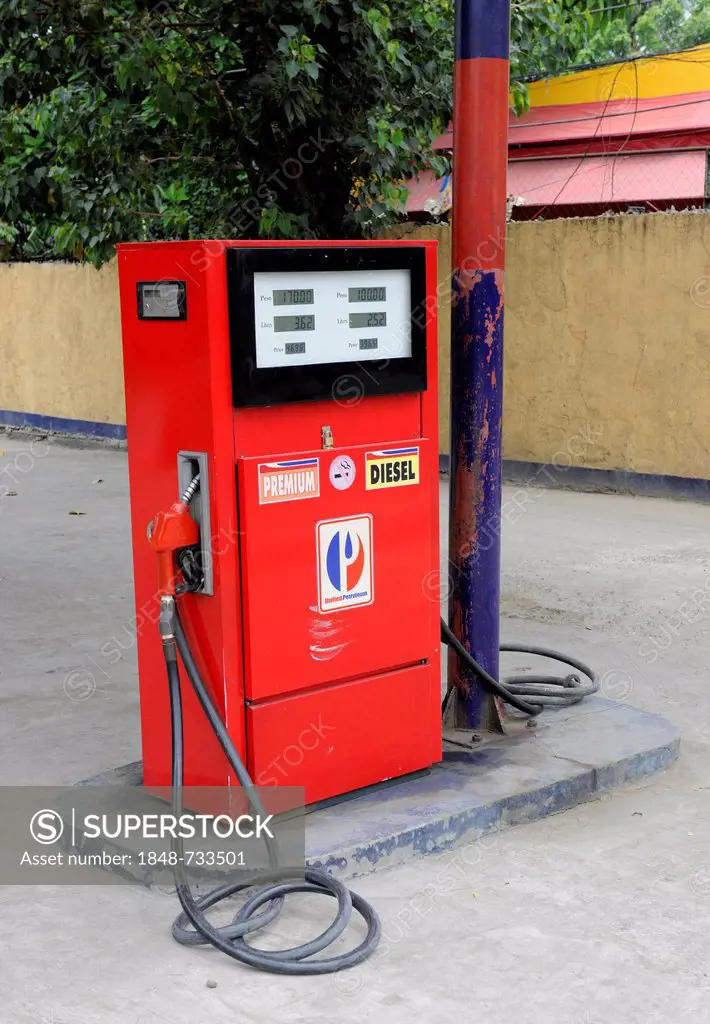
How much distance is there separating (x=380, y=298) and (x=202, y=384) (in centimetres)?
65

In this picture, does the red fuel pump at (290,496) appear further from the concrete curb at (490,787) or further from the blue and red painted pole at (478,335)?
the blue and red painted pole at (478,335)

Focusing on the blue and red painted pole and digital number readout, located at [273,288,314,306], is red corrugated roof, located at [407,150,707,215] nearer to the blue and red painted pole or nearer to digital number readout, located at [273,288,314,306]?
the blue and red painted pole

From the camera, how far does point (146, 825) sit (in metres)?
3.86

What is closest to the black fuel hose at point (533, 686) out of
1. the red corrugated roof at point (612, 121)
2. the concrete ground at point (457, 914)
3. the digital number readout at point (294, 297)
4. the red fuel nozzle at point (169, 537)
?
the concrete ground at point (457, 914)

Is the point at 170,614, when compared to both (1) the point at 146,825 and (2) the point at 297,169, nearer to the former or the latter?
(1) the point at 146,825

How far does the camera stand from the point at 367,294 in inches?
149

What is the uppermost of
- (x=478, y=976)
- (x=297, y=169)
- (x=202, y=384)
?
(x=297, y=169)

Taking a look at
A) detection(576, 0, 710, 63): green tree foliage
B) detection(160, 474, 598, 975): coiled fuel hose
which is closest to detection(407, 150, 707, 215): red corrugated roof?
detection(576, 0, 710, 63): green tree foliage

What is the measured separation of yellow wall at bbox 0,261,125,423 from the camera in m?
13.9

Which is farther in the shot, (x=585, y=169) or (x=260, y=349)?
(x=585, y=169)

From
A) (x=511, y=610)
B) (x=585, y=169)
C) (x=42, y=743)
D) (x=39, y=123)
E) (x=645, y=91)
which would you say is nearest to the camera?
(x=42, y=743)

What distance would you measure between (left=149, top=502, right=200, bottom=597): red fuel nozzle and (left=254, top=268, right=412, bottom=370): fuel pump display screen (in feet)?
1.53

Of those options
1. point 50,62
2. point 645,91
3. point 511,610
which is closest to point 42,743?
point 511,610

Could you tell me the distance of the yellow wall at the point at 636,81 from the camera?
48.2 ft
